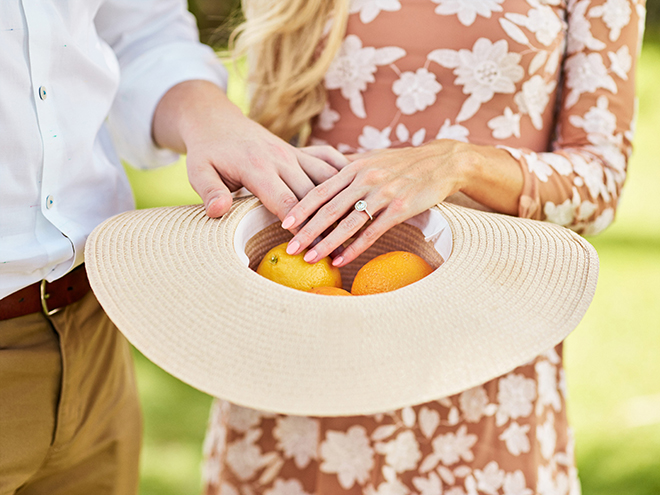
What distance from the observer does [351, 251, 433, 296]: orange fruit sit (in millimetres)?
724

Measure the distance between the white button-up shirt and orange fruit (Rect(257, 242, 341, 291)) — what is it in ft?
1.16

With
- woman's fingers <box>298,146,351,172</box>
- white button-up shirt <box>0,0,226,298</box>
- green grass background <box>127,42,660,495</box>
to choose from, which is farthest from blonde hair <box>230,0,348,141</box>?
green grass background <box>127,42,660,495</box>

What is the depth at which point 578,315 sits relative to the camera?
0.63 m

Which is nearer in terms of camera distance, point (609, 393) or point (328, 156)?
point (328, 156)

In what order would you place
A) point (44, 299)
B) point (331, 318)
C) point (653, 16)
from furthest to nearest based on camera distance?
point (653, 16) → point (44, 299) → point (331, 318)

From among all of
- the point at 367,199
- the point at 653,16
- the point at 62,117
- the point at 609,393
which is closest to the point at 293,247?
the point at 367,199

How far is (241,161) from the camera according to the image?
0.84 m

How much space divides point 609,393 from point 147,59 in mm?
2208

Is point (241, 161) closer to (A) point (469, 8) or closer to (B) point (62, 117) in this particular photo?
(B) point (62, 117)

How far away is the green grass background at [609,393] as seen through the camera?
2.02 metres

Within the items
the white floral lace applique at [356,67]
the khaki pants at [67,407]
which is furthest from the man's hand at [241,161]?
the khaki pants at [67,407]

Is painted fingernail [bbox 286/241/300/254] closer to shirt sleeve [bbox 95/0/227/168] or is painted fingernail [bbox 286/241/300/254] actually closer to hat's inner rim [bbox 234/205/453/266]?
hat's inner rim [bbox 234/205/453/266]

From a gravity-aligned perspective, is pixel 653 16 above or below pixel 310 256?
below

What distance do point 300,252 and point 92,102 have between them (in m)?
0.47
